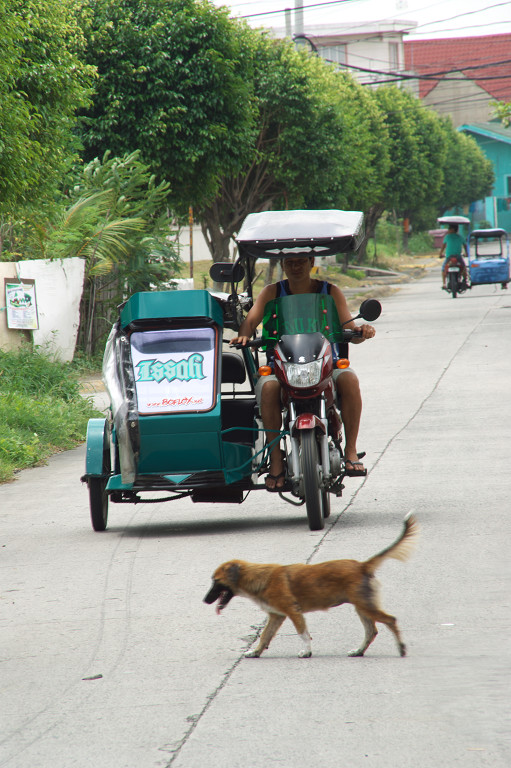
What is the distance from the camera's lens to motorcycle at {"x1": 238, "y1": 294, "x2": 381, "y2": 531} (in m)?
7.50

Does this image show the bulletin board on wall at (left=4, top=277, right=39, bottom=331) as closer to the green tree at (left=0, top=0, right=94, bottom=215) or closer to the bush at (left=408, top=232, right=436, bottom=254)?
the green tree at (left=0, top=0, right=94, bottom=215)

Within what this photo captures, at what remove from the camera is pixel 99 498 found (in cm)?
805

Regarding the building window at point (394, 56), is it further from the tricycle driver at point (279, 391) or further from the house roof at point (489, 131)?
the tricycle driver at point (279, 391)

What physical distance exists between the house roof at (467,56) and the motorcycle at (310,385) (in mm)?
104449

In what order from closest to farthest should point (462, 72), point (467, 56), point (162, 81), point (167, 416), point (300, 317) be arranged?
point (167, 416)
point (300, 317)
point (162, 81)
point (462, 72)
point (467, 56)

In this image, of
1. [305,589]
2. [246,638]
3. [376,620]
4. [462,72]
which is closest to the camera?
[376,620]

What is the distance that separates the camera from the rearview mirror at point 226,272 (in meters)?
8.10

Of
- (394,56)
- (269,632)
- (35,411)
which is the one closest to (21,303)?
(35,411)

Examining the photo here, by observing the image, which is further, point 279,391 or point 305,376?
point 279,391

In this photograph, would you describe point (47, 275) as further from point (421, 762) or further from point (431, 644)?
point (421, 762)

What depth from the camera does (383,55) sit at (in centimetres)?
9331

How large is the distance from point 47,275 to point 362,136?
29.4 metres

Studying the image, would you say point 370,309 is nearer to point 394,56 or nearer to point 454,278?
point 454,278

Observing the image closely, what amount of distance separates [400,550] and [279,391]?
302 cm
